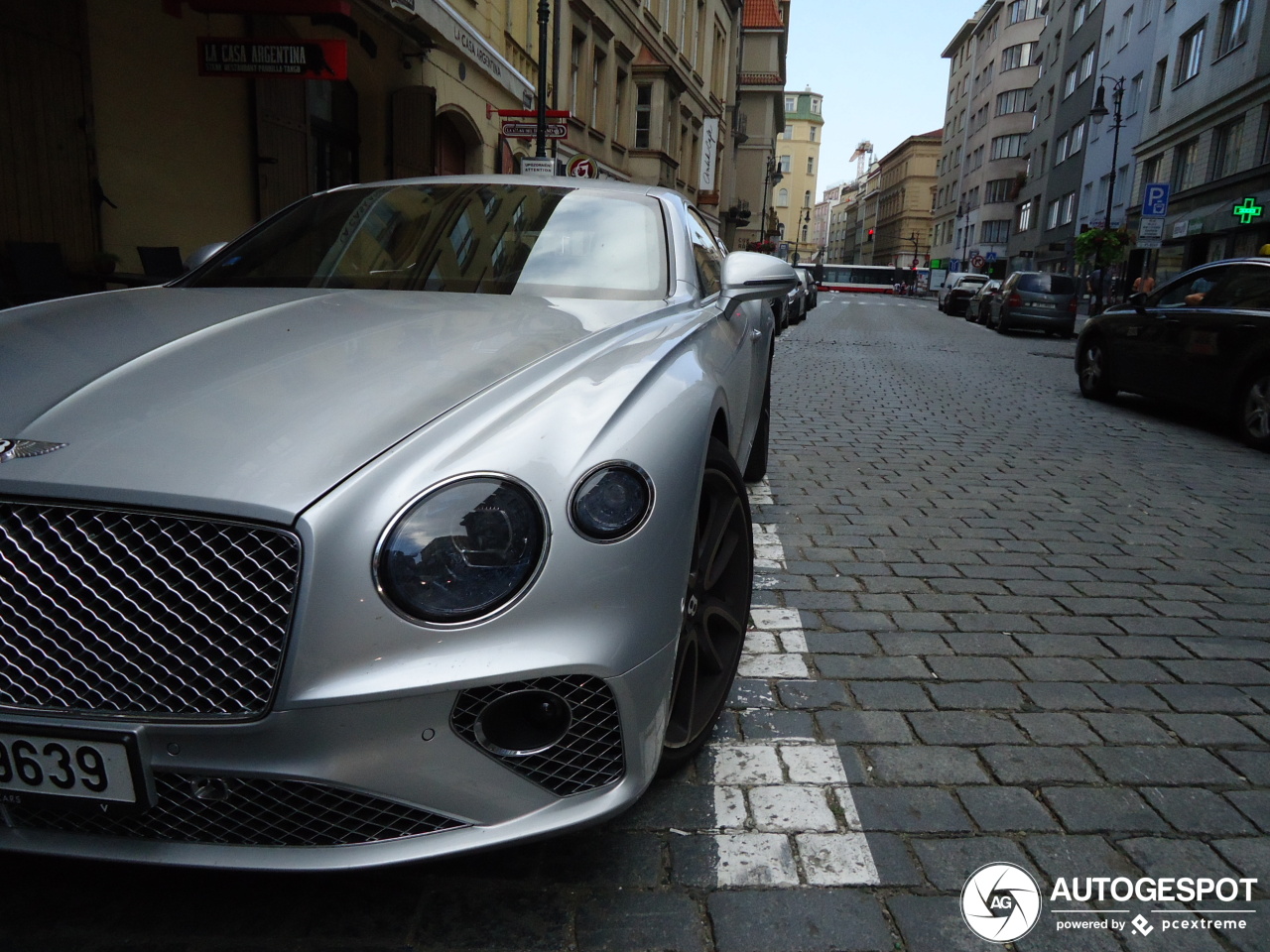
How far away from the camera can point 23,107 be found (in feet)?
24.4

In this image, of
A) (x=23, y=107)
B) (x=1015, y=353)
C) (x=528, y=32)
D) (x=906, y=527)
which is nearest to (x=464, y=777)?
(x=906, y=527)

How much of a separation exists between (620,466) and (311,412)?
22.2 inches

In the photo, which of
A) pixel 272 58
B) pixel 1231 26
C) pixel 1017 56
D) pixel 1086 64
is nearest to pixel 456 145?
pixel 272 58

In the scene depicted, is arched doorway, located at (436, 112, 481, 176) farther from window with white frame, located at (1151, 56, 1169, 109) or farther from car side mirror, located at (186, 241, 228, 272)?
window with white frame, located at (1151, 56, 1169, 109)

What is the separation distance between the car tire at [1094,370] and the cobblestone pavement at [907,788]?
533 cm

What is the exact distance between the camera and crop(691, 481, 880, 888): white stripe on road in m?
2.05

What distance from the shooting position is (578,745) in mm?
1748

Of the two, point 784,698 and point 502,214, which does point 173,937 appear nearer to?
point 784,698

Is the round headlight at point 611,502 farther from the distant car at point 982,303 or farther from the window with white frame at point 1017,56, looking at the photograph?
→ the window with white frame at point 1017,56

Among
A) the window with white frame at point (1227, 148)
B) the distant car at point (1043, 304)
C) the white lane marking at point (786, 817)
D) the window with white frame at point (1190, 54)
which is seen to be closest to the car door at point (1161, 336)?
the white lane marking at point (786, 817)

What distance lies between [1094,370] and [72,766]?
1063cm

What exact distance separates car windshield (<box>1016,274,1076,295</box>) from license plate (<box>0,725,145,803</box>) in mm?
24909

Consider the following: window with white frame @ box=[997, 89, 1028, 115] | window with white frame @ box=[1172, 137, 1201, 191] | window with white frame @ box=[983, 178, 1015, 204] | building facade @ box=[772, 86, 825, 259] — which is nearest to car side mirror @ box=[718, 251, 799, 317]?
window with white frame @ box=[1172, 137, 1201, 191]

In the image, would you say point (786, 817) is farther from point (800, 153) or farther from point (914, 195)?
point (800, 153)
